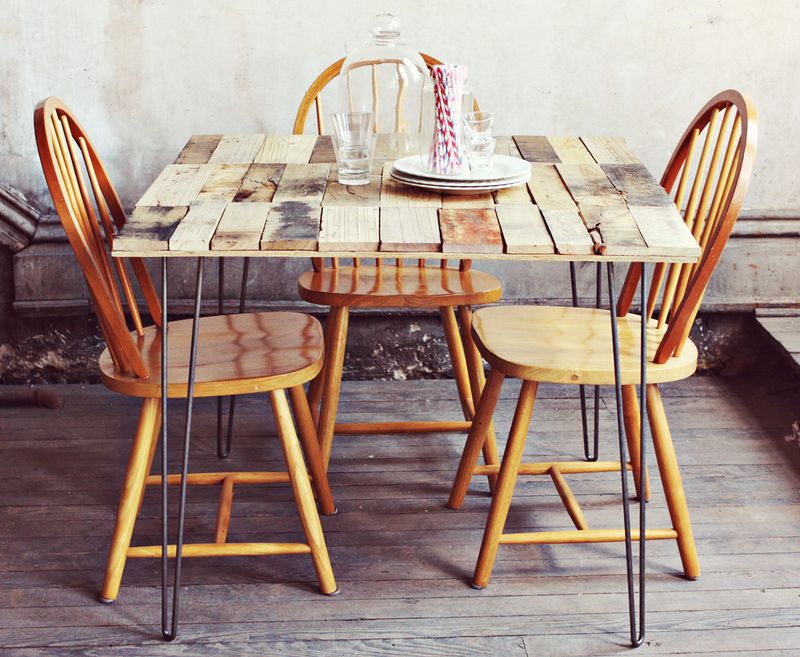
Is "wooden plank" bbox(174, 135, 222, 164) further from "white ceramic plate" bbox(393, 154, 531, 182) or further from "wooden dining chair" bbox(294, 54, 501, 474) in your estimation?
"white ceramic plate" bbox(393, 154, 531, 182)

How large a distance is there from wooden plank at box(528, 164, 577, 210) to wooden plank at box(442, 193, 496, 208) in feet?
0.28

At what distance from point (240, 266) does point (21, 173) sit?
0.67 m

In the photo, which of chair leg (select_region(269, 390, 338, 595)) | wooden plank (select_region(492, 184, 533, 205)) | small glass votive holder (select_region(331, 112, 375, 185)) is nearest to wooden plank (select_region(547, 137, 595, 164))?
wooden plank (select_region(492, 184, 533, 205))

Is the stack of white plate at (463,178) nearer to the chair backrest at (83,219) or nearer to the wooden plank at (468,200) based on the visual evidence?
the wooden plank at (468,200)

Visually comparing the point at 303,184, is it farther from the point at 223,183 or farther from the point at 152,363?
the point at 152,363

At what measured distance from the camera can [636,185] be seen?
187cm

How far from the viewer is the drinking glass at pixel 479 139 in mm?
1872

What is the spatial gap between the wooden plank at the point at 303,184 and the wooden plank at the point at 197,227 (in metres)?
0.12

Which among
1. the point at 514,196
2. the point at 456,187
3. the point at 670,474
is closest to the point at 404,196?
the point at 456,187

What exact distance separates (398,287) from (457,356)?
26 cm

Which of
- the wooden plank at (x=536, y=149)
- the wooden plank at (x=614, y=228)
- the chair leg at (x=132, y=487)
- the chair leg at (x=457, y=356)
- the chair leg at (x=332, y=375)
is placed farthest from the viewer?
the chair leg at (x=457, y=356)

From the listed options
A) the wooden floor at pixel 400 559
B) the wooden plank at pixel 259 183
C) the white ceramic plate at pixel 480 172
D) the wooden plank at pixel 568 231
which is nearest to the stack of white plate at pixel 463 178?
the white ceramic plate at pixel 480 172

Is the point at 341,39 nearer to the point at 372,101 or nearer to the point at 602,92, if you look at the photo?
the point at 372,101

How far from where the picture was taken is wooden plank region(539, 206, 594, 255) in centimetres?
154
